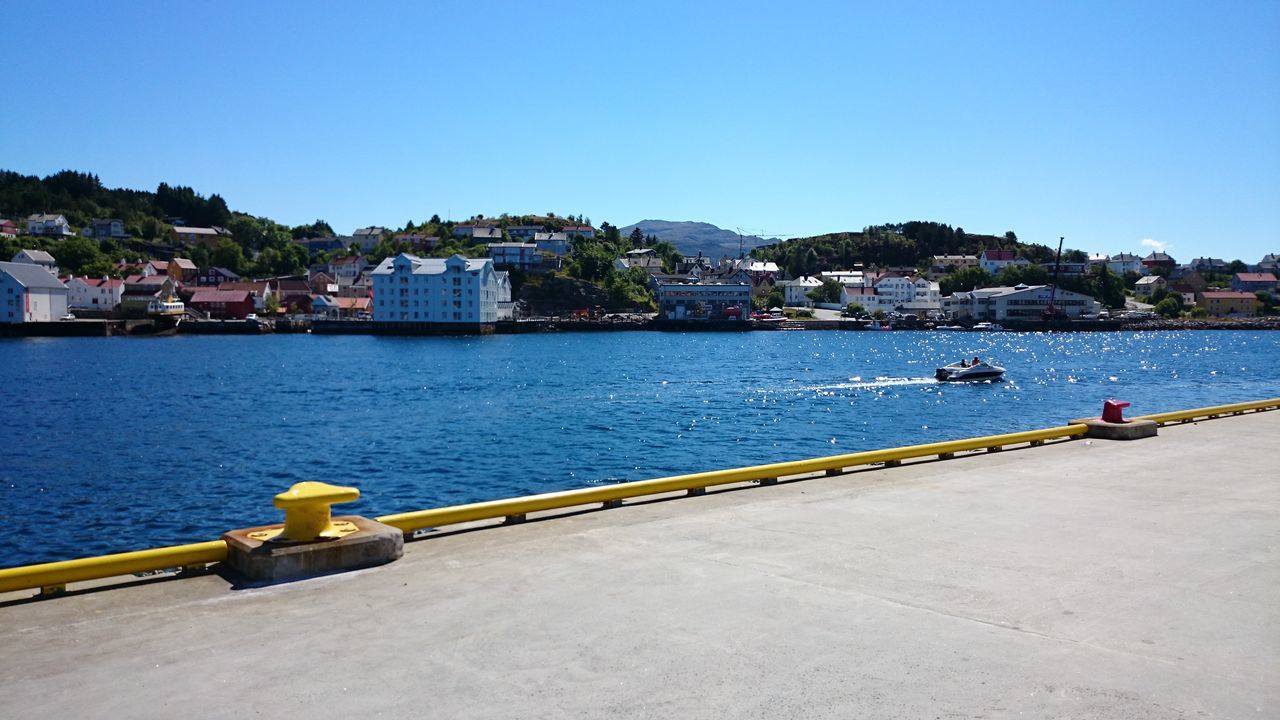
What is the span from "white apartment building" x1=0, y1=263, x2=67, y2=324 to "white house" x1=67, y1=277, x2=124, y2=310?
35.8 ft

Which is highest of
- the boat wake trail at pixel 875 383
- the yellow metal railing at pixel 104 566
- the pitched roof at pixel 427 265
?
the pitched roof at pixel 427 265

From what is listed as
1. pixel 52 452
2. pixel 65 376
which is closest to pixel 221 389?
pixel 65 376

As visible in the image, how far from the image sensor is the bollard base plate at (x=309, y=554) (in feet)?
25.3

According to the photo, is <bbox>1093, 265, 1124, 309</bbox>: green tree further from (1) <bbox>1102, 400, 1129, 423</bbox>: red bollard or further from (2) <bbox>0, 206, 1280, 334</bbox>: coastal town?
(1) <bbox>1102, 400, 1129, 423</bbox>: red bollard

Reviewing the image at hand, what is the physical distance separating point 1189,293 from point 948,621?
728 ft

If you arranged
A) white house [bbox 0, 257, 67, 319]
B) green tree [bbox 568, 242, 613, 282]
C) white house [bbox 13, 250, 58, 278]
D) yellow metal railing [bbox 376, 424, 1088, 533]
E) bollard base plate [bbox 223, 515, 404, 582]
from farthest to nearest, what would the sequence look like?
green tree [bbox 568, 242, 613, 282] → white house [bbox 13, 250, 58, 278] → white house [bbox 0, 257, 67, 319] → yellow metal railing [bbox 376, 424, 1088, 533] → bollard base plate [bbox 223, 515, 404, 582]

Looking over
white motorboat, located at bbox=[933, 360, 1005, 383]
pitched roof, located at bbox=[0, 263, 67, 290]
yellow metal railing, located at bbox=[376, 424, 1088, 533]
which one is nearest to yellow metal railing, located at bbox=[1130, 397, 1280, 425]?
yellow metal railing, located at bbox=[376, 424, 1088, 533]

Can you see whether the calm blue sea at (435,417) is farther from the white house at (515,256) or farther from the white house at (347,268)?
the white house at (347,268)

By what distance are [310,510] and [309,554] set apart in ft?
1.38

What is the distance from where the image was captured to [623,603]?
7.22m

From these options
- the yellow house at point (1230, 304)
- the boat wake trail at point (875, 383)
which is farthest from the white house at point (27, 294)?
the yellow house at point (1230, 304)

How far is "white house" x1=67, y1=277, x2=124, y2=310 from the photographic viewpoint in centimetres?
13125

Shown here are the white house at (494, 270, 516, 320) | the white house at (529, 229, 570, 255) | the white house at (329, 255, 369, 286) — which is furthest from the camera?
the white house at (529, 229, 570, 255)

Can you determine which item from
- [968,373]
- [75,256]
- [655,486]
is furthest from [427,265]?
[655,486]
